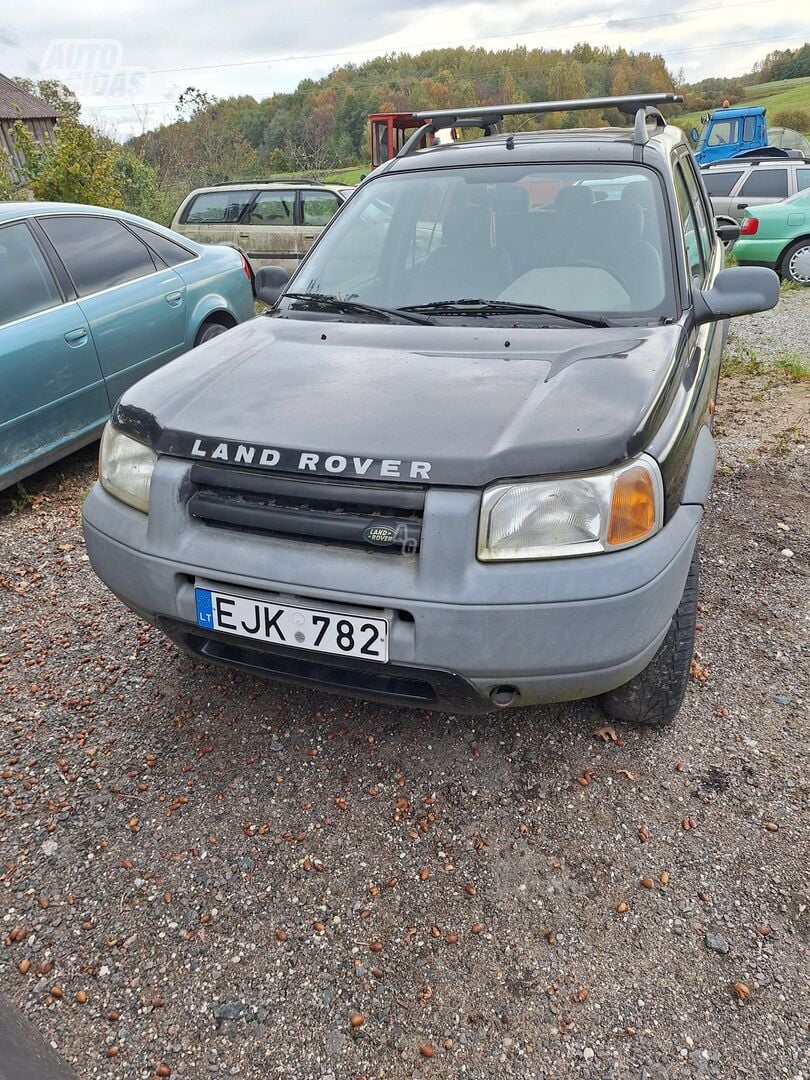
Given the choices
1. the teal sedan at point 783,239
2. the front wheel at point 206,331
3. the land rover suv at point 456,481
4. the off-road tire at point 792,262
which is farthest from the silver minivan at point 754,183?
the land rover suv at point 456,481

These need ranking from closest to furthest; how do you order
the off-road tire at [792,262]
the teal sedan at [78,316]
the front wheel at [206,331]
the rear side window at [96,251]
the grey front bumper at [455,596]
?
1. the grey front bumper at [455,596]
2. the teal sedan at [78,316]
3. the rear side window at [96,251]
4. the front wheel at [206,331]
5. the off-road tire at [792,262]

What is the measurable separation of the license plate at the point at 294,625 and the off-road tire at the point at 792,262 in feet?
34.1

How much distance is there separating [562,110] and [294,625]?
266 cm

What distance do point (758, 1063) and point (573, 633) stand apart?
95cm

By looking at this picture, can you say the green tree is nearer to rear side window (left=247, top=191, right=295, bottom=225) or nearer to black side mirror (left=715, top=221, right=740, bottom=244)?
rear side window (left=247, top=191, right=295, bottom=225)

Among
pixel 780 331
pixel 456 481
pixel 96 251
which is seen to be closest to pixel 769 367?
pixel 780 331

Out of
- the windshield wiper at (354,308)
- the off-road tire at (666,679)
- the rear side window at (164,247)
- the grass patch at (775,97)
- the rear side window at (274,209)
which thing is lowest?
the off-road tire at (666,679)

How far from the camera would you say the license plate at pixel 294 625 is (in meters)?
1.82

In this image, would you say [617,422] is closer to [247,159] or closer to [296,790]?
[296,790]

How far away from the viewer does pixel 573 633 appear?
1753 millimetres

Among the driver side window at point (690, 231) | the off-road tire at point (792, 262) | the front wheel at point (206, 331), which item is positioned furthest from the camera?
the off-road tire at point (792, 262)

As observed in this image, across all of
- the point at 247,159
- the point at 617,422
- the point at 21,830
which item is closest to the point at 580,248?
the point at 617,422

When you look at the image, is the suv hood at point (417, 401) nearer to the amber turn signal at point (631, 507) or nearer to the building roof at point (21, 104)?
the amber turn signal at point (631, 507)

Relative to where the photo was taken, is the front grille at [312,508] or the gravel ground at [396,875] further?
the front grille at [312,508]
